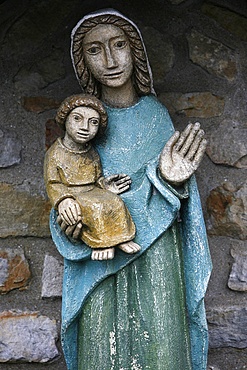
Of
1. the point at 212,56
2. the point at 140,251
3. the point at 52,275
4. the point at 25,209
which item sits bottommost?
the point at 52,275

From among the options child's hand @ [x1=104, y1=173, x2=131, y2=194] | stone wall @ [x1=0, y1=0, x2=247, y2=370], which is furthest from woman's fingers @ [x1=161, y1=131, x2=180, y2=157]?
stone wall @ [x1=0, y1=0, x2=247, y2=370]

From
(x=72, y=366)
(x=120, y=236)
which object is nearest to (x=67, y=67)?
(x=120, y=236)

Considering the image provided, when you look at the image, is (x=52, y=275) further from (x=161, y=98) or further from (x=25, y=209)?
(x=161, y=98)

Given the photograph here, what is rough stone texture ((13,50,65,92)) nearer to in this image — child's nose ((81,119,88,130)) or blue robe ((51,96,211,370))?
blue robe ((51,96,211,370))

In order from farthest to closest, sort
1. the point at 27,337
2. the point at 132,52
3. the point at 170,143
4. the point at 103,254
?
the point at 27,337 → the point at 132,52 → the point at 170,143 → the point at 103,254

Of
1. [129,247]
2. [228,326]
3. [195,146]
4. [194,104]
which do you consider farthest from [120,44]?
[228,326]

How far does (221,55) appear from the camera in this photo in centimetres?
233

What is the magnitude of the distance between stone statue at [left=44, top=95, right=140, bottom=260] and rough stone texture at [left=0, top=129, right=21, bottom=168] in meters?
0.41

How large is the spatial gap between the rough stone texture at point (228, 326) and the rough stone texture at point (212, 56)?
0.73 metres

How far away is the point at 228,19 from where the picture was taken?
7.60 ft

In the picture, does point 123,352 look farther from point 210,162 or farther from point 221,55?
point 221,55

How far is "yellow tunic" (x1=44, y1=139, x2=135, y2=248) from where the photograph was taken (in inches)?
70.6

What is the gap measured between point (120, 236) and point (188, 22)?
860 mm

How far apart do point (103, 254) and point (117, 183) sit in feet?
0.74
